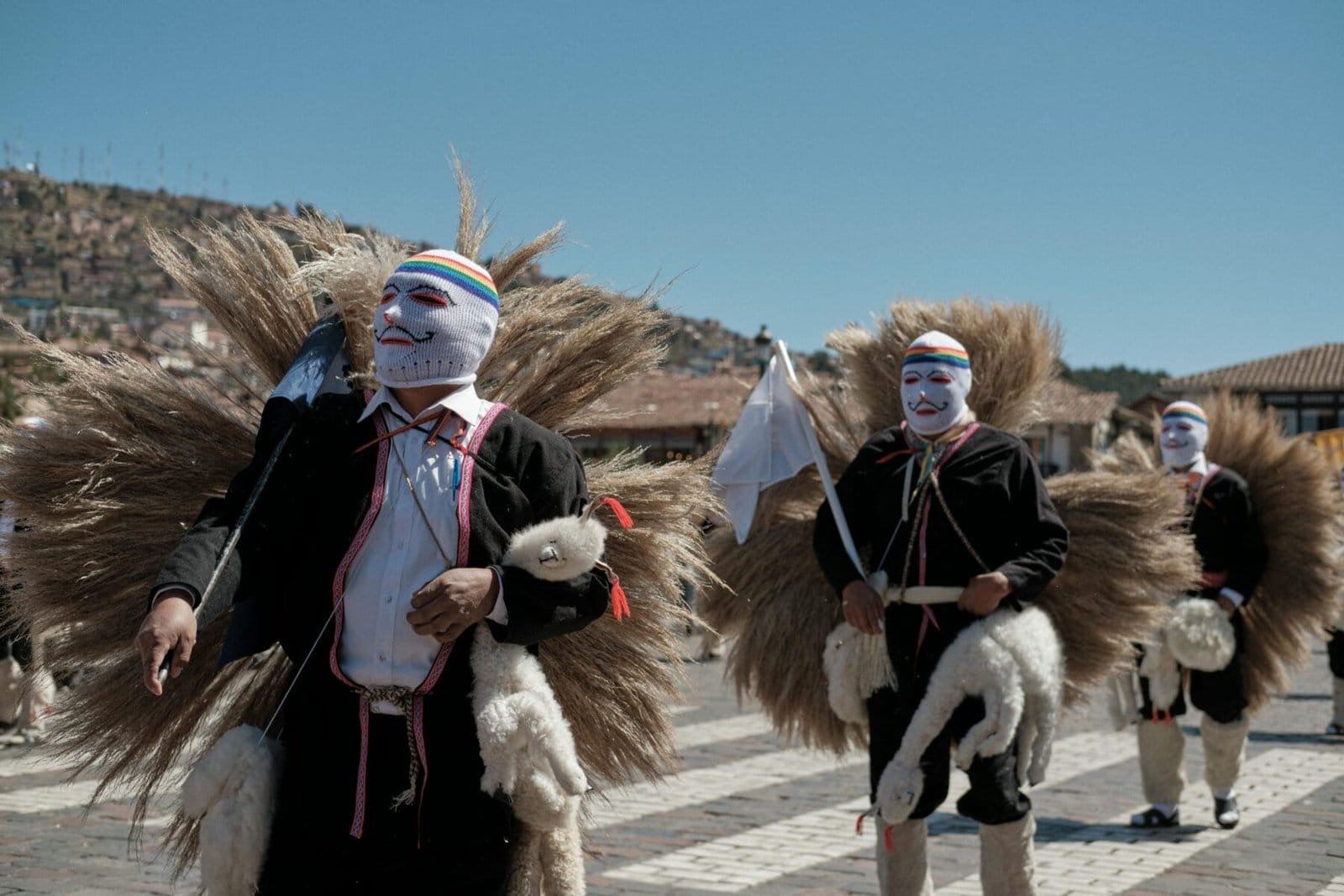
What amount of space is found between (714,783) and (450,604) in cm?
508

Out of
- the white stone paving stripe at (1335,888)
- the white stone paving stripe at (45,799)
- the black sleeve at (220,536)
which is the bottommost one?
the white stone paving stripe at (1335,888)

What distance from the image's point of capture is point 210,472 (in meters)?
3.60

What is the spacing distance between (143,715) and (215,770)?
591 mm

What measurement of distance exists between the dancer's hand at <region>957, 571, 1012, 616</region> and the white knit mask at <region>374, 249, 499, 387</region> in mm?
2132

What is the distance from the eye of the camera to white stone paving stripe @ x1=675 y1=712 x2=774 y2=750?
9.14m

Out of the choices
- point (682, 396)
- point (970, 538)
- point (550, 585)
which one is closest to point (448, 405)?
point (550, 585)

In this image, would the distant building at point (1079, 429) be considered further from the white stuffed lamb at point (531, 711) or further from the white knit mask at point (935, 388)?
the white stuffed lamb at point (531, 711)

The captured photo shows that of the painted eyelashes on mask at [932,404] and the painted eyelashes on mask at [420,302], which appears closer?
the painted eyelashes on mask at [420,302]

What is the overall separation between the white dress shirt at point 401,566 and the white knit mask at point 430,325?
16cm

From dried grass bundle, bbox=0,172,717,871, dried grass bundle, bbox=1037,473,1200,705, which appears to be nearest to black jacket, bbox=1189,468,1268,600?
dried grass bundle, bbox=1037,473,1200,705

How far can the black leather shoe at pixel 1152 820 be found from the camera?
681cm

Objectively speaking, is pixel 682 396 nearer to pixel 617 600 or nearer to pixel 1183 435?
pixel 1183 435

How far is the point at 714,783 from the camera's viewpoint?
7680 mm

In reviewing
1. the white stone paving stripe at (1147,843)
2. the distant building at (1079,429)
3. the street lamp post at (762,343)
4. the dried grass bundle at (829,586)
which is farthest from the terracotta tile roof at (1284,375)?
the dried grass bundle at (829,586)
